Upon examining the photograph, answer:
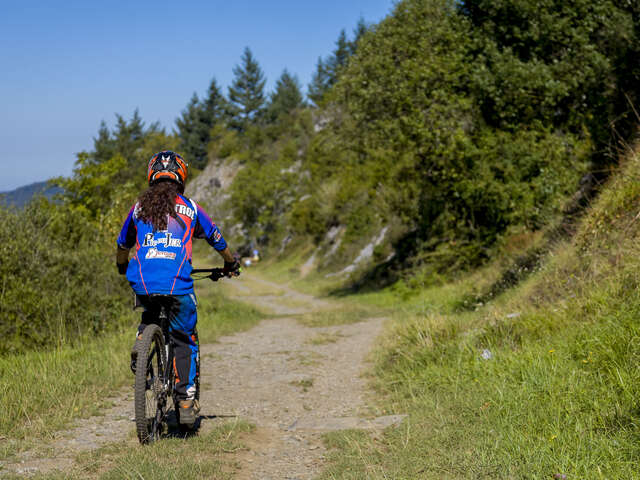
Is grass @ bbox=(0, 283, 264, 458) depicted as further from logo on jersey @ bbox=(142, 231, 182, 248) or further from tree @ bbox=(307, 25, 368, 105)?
tree @ bbox=(307, 25, 368, 105)

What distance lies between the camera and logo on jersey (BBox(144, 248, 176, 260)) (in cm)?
440

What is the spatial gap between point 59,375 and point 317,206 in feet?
117

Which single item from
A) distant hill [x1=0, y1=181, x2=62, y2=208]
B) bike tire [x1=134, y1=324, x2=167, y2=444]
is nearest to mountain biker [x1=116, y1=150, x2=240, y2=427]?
bike tire [x1=134, y1=324, x2=167, y2=444]

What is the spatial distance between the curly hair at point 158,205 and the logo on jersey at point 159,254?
0.19 metres

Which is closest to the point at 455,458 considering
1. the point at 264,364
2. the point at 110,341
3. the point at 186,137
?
the point at 264,364

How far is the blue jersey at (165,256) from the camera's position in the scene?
4.36 metres

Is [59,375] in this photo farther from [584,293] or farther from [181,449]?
[584,293]

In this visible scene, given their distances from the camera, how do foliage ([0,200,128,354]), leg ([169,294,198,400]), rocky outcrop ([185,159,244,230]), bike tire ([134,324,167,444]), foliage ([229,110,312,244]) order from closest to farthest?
bike tire ([134,324,167,444]), leg ([169,294,198,400]), foliage ([0,200,128,354]), foliage ([229,110,312,244]), rocky outcrop ([185,159,244,230])

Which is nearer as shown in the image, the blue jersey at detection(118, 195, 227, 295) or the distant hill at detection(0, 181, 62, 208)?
the blue jersey at detection(118, 195, 227, 295)

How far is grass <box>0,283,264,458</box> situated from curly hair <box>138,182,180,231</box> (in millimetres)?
2013

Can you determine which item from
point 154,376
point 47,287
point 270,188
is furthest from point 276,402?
point 270,188

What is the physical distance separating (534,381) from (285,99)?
86.4 meters

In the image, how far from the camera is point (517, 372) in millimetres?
5008

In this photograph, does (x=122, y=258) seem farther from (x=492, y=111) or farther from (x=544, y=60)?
(x=544, y=60)
